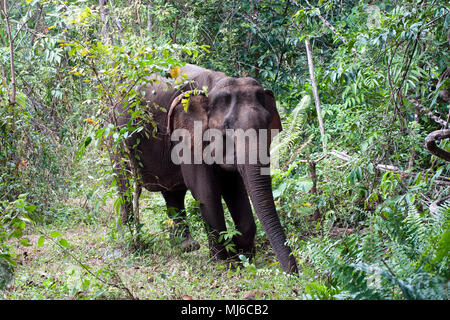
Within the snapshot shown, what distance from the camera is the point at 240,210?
7.45 metres

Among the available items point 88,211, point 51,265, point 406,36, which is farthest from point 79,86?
point 406,36

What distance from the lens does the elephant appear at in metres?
6.61

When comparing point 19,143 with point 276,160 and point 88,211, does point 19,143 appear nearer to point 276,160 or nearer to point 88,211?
point 88,211

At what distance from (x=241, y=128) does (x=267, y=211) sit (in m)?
1.08

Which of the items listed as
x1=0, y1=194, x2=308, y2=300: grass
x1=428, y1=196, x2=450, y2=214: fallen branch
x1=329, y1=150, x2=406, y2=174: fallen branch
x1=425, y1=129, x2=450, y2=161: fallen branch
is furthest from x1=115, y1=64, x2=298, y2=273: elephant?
x1=425, y1=129, x2=450, y2=161: fallen branch

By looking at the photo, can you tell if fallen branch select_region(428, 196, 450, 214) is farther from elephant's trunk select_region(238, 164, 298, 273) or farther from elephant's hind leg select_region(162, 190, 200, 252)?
elephant's hind leg select_region(162, 190, 200, 252)

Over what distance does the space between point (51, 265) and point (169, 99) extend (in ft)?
9.04

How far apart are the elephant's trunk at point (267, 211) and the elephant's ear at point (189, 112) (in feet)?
3.04

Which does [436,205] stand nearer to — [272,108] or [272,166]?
[272,108]

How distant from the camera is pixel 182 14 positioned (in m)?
11.4

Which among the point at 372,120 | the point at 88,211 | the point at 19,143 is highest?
the point at 372,120

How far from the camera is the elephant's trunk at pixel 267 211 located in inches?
240
